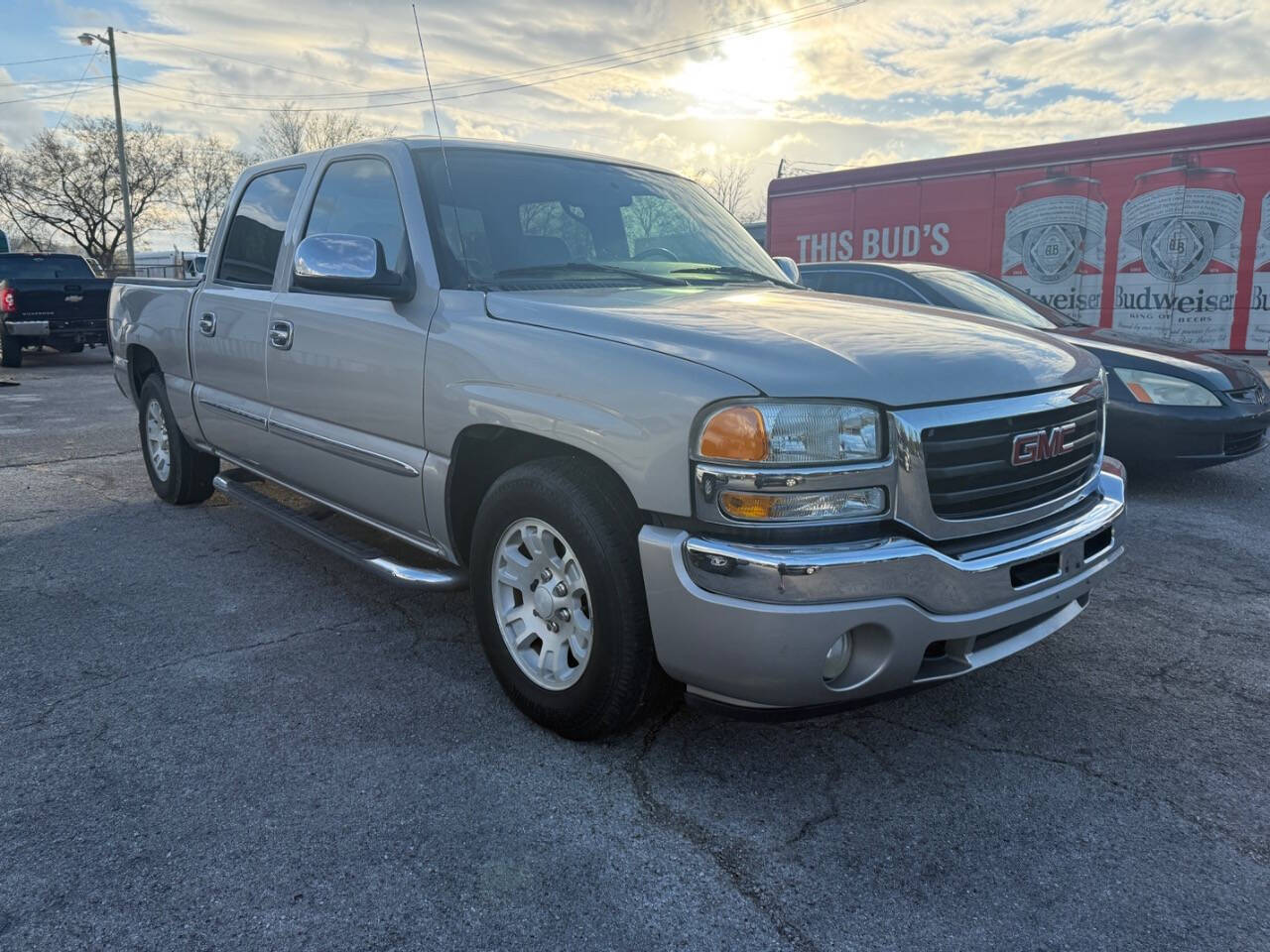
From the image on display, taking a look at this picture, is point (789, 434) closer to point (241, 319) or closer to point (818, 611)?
point (818, 611)

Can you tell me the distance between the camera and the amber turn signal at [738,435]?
2225 millimetres

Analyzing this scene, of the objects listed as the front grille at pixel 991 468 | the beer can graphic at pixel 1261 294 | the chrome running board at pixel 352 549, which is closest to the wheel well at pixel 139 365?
the chrome running board at pixel 352 549

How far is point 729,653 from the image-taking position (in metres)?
2.25

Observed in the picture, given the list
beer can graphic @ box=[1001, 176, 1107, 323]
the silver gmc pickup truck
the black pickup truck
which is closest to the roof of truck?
the silver gmc pickup truck

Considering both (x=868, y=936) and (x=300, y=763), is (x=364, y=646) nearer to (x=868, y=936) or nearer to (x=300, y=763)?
(x=300, y=763)

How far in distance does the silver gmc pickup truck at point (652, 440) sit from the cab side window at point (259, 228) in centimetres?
9

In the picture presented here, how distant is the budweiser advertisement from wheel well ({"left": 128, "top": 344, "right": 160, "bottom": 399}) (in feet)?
26.1

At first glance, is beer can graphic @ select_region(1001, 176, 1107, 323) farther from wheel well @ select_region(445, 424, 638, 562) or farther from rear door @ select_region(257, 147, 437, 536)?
wheel well @ select_region(445, 424, 638, 562)

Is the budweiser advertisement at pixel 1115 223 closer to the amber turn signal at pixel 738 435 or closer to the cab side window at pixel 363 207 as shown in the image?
the cab side window at pixel 363 207

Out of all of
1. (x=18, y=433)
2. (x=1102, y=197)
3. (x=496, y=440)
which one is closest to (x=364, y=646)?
(x=496, y=440)

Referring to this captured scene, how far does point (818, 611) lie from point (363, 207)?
2.48 meters

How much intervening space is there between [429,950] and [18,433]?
8.22 meters

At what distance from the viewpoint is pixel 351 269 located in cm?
308

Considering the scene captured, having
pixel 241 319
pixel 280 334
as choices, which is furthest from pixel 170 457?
pixel 280 334
